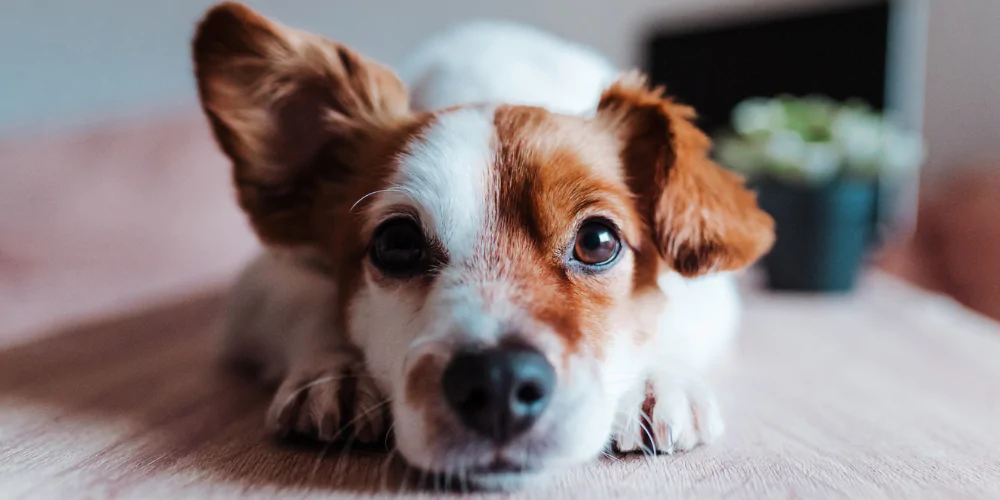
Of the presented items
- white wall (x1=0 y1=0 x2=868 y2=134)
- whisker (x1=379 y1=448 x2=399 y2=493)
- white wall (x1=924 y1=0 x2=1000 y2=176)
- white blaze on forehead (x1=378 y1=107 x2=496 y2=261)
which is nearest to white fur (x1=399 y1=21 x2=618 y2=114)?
white blaze on forehead (x1=378 y1=107 x2=496 y2=261)

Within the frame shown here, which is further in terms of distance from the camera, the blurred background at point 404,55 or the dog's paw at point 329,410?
the blurred background at point 404,55

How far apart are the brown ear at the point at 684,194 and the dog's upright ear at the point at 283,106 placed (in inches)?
17.0

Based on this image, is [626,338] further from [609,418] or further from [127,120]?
[127,120]

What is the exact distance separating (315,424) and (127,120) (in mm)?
3006

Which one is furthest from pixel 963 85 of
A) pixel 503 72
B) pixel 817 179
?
pixel 503 72

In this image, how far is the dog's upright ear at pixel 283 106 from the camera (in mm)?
1200

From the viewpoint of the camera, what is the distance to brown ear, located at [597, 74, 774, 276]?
108cm

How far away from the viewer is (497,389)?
0.77 metres

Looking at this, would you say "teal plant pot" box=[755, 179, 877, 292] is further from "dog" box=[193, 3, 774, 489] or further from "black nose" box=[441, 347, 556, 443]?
"black nose" box=[441, 347, 556, 443]

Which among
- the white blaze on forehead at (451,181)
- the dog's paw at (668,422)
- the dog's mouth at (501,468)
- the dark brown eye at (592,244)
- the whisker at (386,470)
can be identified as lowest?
the dog's paw at (668,422)

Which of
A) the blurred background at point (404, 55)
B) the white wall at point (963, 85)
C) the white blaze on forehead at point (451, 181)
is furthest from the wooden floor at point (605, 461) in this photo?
the white wall at point (963, 85)

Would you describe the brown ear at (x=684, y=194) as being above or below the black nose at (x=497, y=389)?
above

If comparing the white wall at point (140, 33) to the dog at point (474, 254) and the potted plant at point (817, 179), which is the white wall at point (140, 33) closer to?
the potted plant at point (817, 179)

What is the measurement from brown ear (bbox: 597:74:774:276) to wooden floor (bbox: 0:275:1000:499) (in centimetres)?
27
